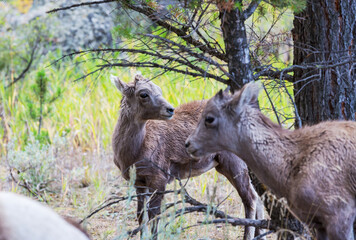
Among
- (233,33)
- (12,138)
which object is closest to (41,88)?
(12,138)

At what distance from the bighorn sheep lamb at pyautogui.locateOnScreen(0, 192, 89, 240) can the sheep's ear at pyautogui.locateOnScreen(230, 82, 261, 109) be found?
2.04 meters

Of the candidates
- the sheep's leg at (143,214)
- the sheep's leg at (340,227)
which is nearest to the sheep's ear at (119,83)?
the sheep's leg at (143,214)

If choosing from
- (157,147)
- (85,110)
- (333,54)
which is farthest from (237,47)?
(85,110)

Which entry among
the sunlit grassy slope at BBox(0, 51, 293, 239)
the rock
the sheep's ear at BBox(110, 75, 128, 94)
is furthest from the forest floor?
the rock

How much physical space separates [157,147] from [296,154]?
2.76 metres

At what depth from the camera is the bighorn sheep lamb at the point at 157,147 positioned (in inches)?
255

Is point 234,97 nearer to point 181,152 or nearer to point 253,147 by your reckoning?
point 253,147

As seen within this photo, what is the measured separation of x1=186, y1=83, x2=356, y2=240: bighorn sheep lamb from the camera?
12.7 feet

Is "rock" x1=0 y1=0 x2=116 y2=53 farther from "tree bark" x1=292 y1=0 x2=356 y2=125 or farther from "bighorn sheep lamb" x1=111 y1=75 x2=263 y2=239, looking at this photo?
"tree bark" x1=292 y1=0 x2=356 y2=125

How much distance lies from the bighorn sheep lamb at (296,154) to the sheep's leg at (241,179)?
6.90ft

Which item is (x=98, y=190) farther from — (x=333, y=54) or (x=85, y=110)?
(x=333, y=54)

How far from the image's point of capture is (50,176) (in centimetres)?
895

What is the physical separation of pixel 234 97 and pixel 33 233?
2.37 metres

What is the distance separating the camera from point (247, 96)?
4402mm
